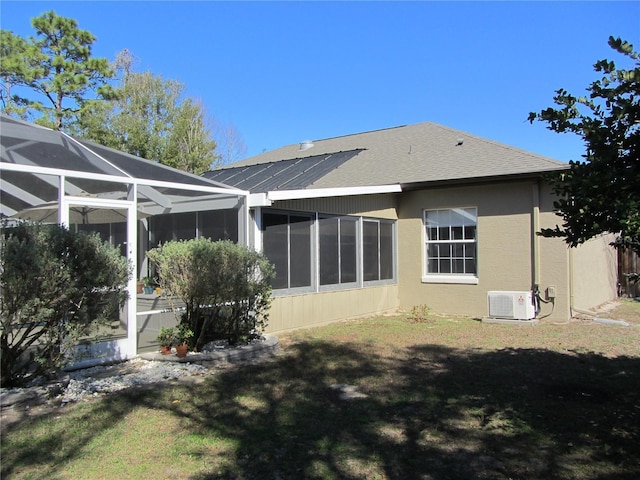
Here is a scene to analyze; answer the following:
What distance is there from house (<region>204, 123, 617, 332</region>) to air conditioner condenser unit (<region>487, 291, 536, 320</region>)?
0.15 ft

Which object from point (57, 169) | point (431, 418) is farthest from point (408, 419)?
point (57, 169)

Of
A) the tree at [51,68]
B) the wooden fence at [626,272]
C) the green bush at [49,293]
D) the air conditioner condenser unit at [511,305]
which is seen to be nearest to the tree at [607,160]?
the green bush at [49,293]

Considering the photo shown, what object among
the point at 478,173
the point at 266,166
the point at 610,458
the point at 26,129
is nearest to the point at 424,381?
the point at 610,458

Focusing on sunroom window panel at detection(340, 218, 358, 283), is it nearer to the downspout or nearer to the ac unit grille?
the ac unit grille

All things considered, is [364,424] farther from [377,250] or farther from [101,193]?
[377,250]

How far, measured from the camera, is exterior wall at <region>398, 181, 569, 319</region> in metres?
11.7

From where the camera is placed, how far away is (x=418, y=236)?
13602mm

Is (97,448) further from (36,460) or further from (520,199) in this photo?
(520,199)

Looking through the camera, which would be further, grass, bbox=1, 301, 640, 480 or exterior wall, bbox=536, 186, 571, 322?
exterior wall, bbox=536, 186, 571, 322

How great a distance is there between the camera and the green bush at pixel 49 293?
511 centimetres

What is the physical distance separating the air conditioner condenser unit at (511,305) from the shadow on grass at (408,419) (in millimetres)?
3481

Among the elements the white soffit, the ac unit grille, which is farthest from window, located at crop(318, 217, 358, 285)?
the ac unit grille

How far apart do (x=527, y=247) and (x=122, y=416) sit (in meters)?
9.86

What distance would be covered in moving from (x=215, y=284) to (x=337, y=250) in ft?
15.6
